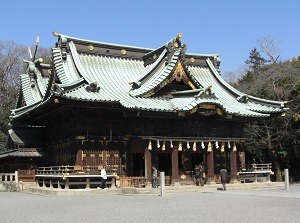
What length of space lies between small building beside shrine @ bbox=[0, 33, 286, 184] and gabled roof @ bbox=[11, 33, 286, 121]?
0.23ft

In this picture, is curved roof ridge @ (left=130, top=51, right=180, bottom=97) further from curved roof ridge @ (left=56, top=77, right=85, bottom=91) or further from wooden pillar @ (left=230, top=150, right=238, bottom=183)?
wooden pillar @ (left=230, top=150, right=238, bottom=183)

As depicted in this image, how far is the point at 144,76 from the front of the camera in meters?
29.1

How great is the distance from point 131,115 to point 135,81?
13.0ft

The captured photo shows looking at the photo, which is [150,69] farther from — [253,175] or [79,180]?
[253,175]

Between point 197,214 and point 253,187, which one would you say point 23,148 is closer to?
point 253,187

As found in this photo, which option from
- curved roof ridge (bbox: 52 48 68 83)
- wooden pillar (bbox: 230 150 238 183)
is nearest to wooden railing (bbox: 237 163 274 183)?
wooden pillar (bbox: 230 150 238 183)

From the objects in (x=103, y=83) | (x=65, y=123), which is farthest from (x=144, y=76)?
(x=65, y=123)

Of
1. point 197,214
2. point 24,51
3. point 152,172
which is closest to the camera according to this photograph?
point 197,214

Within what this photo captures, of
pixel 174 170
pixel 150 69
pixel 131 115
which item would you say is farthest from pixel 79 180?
pixel 150 69

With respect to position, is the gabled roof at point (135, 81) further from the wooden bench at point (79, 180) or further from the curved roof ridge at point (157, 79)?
the wooden bench at point (79, 180)

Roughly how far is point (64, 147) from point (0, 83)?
33.2 m

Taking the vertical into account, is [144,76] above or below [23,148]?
above

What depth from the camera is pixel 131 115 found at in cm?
2531

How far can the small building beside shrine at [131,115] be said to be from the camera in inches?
1017
